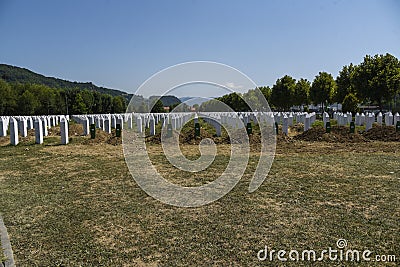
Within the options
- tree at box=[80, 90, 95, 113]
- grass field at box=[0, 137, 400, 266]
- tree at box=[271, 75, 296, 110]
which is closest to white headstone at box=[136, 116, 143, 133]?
grass field at box=[0, 137, 400, 266]

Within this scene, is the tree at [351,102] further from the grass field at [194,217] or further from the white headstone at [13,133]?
the white headstone at [13,133]

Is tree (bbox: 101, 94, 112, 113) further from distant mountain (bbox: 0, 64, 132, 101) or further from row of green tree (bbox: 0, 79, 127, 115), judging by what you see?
distant mountain (bbox: 0, 64, 132, 101)

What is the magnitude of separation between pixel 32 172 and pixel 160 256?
5979 millimetres

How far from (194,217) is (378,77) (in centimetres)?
2651

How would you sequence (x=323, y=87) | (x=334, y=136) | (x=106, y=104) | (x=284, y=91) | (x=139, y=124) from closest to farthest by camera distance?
1. (x=334, y=136)
2. (x=139, y=124)
3. (x=323, y=87)
4. (x=284, y=91)
5. (x=106, y=104)

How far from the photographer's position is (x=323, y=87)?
37.6 meters

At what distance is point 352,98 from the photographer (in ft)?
106

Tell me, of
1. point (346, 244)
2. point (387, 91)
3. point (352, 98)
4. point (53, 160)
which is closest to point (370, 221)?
point (346, 244)

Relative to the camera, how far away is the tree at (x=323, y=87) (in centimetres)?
3738

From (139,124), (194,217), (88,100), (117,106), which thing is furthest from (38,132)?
(117,106)

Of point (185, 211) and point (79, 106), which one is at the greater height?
point (79, 106)

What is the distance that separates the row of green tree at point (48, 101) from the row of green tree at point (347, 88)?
1260 inches

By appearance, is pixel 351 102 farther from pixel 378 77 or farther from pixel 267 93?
pixel 267 93

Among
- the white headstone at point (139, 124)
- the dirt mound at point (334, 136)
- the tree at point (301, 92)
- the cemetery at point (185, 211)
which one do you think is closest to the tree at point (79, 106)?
the tree at point (301, 92)
